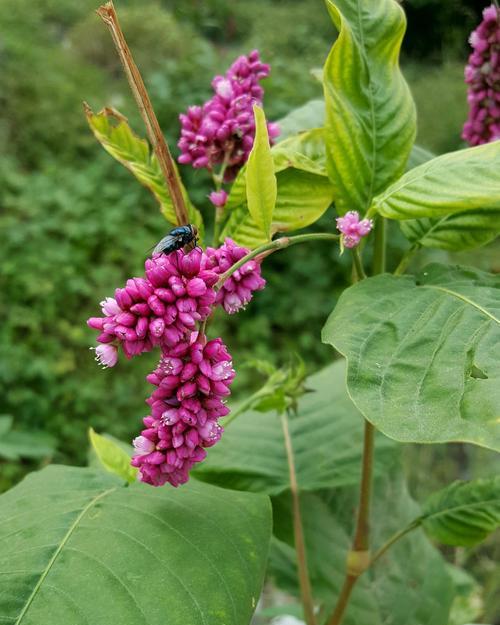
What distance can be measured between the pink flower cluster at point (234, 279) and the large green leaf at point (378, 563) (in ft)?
1.57

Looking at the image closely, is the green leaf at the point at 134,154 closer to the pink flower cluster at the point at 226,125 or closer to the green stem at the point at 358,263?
the pink flower cluster at the point at 226,125

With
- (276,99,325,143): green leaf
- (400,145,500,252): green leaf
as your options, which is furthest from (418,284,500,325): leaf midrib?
(276,99,325,143): green leaf

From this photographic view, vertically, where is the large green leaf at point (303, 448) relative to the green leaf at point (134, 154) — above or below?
below

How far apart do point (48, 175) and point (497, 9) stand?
3424mm

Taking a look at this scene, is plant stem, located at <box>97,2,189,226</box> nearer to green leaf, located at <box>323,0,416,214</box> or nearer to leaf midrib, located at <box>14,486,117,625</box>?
green leaf, located at <box>323,0,416,214</box>

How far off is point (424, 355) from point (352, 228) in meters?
0.13

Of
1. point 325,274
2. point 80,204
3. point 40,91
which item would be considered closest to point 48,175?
point 80,204

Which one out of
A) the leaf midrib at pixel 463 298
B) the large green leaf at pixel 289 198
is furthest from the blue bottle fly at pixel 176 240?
the leaf midrib at pixel 463 298

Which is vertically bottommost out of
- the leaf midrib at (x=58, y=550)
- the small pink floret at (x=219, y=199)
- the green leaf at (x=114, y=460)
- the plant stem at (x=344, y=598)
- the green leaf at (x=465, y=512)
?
the plant stem at (x=344, y=598)

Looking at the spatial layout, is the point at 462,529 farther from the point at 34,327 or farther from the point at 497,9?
the point at 34,327

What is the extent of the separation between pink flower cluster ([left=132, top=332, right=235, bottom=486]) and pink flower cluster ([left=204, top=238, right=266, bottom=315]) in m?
0.04

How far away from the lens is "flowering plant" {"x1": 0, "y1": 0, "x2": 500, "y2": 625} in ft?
1.82

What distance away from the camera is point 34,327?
127 inches

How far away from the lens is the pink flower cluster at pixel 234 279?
590 millimetres
